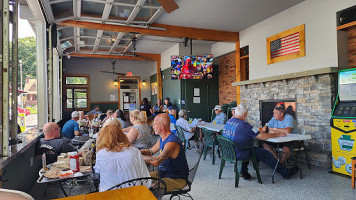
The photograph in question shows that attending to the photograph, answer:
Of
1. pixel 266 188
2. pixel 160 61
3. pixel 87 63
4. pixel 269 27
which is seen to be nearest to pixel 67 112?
pixel 87 63

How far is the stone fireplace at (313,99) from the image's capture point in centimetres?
493

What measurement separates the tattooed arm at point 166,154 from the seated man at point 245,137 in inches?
65.4

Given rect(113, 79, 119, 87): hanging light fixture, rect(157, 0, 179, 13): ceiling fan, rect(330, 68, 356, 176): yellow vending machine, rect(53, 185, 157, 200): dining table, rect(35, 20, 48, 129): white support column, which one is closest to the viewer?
rect(53, 185, 157, 200): dining table

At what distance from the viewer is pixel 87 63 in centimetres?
1294

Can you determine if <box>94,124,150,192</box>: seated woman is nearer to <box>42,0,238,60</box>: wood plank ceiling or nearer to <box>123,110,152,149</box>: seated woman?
<box>123,110,152,149</box>: seated woman

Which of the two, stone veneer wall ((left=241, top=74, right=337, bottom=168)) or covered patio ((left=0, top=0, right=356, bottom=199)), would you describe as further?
stone veneer wall ((left=241, top=74, right=337, bottom=168))

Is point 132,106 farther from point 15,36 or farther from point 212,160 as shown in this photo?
point 15,36

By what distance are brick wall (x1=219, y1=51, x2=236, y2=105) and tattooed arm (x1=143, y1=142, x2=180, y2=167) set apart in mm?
6827

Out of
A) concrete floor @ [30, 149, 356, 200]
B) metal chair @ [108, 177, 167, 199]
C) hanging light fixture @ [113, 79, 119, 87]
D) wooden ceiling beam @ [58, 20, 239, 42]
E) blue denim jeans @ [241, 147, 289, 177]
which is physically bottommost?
concrete floor @ [30, 149, 356, 200]

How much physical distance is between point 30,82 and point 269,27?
236 inches

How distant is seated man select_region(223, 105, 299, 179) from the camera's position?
13.5 ft

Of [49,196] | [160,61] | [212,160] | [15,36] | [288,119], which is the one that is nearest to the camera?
[15,36]

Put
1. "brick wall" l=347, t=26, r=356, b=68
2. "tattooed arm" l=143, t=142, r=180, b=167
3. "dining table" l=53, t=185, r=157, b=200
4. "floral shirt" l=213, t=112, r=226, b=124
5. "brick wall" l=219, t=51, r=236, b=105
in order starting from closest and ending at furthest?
"dining table" l=53, t=185, r=157, b=200
"tattooed arm" l=143, t=142, r=180, b=167
"brick wall" l=347, t=26, r=356, b=68
"floral shirt" l=213, t=112, r=226, b=124
"brick wall" l=219, t=51, r=236, b=105

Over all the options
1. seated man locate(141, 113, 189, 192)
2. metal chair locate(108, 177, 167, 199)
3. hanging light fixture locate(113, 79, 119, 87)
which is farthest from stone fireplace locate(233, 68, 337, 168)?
hanging light fixture locate(113, 79, 119, 87)
